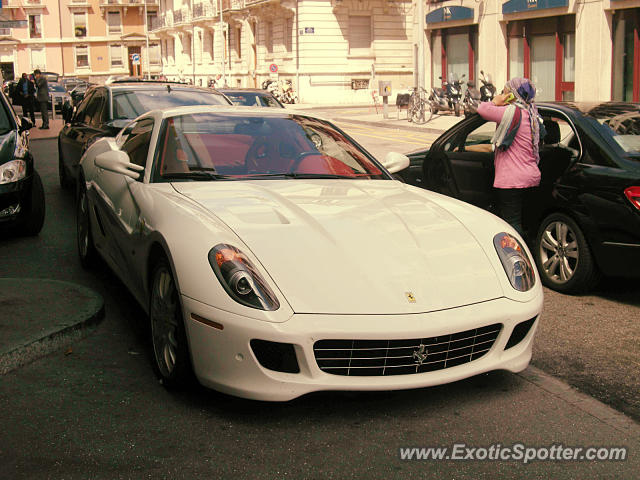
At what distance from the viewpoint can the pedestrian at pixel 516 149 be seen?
22.4ft

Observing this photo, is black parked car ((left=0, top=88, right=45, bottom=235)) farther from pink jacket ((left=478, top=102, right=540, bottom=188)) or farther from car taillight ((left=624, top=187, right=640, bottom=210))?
car taillight ((left=624, top=187, right=640, bottom=210))

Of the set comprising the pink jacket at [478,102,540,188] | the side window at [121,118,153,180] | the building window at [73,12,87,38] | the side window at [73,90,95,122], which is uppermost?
the building window at [73,12,87,38]

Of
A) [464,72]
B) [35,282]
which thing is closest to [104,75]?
[464,72]

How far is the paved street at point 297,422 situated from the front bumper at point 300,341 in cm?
19

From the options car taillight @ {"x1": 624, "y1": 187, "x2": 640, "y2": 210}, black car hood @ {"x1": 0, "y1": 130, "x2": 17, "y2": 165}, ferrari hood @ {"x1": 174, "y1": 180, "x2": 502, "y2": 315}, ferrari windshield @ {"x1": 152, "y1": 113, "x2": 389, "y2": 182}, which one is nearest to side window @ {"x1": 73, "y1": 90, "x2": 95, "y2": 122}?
black car hood @ {"x1": 0, "y1": 130, "x2": 17, "y2": 165}

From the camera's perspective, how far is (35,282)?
6270mm

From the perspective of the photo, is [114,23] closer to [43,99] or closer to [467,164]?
[43,99]

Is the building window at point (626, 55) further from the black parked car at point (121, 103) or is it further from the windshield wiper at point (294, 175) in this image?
the windshield wiper at point (294, 175)

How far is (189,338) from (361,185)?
5.69ft

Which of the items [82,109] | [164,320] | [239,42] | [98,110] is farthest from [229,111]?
[239,42]

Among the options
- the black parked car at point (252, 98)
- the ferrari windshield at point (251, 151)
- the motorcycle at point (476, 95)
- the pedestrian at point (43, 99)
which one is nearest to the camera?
the ferrari windshield at point (251, 151)

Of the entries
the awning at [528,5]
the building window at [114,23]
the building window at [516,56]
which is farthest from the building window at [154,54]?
the awning at [528,5]

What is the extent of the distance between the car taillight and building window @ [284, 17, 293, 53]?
44.3 meters

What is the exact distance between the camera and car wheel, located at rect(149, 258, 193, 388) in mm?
4074
